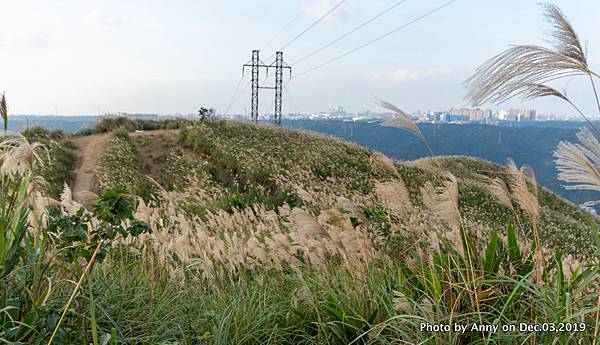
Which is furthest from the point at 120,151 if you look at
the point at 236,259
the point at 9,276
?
the point at 9,276

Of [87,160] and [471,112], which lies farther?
[87,160]

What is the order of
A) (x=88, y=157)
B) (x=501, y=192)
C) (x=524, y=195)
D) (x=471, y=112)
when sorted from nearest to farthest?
(x=524, y=195)
(x=501, y=192)
(x=471, y=112)
(x=88, y=157)

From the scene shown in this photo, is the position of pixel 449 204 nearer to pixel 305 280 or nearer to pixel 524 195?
pixel 524 195

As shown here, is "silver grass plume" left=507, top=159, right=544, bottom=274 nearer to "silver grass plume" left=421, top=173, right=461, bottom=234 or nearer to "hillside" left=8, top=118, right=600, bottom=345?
"hillside" left=8, top=118, right=600, bottom=345

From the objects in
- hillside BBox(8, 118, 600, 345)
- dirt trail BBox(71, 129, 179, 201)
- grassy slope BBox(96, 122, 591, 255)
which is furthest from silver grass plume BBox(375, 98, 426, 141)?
dirt trail BBox(71, 129, 179, 201)

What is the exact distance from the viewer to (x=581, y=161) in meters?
2.20

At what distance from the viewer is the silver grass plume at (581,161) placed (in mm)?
2194

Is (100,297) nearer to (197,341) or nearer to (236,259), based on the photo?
(197,341)

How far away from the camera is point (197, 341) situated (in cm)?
297

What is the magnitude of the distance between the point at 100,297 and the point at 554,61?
2842 mm

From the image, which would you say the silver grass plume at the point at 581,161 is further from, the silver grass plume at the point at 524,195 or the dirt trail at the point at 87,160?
the dirt trail at the point at 87,160

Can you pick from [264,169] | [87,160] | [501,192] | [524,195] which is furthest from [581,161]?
[87,160]

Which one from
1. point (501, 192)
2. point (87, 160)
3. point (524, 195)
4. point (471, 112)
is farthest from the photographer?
point (87, 160)

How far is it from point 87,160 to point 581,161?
1638cm
